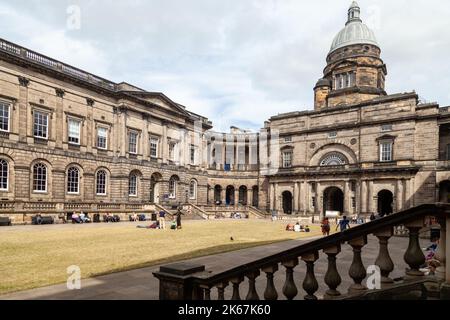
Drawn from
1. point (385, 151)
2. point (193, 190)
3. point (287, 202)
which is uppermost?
point (385, 151)

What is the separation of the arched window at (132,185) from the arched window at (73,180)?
234 inches

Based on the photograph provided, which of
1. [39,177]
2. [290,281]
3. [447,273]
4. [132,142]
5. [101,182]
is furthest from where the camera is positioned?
[132,142]

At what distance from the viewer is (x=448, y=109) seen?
36.5m

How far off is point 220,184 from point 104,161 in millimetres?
23115

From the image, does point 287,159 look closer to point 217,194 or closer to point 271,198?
point 271,198

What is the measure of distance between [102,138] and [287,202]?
93.0ft

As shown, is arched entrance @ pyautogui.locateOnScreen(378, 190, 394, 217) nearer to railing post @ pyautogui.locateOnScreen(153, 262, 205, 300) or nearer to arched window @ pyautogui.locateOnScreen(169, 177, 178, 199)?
arched window @ pyautogui.locateOnScreen(169, 177, 178, 199)

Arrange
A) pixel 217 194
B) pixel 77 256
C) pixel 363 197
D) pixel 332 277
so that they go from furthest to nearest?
pixel 217 194, pixel 363 197, pixel 77 256, pixel 332 277

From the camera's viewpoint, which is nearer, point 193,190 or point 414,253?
point 414,253

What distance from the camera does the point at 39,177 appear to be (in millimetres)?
27531

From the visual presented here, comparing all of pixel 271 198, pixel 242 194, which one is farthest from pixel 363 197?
pixel 242 194

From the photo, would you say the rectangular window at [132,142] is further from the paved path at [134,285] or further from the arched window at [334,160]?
the paved path at [134,285]

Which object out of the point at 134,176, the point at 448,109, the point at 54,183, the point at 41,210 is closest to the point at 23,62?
the point at 54,183
